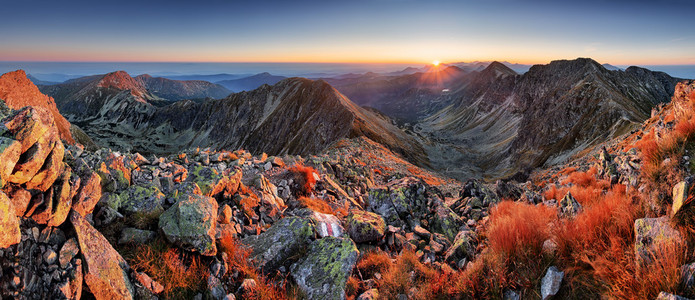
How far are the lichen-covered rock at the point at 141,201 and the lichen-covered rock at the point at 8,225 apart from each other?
2.16m

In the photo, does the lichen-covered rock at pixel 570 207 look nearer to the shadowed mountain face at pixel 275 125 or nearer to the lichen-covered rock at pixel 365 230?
the lichen-covered rock at pixel 365 230

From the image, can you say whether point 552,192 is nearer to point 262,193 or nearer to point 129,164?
point 262,193

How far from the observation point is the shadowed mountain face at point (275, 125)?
83375mm

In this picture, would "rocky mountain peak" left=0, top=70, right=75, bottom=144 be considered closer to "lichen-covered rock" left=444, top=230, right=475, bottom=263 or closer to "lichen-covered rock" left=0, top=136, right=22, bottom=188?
"lichen-covered rock" left=0, top=136, right=22, bottom=188

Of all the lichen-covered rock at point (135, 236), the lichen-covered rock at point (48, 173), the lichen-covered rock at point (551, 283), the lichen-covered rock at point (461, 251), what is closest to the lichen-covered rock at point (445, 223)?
the lichen-covered rock at point (461, 251)

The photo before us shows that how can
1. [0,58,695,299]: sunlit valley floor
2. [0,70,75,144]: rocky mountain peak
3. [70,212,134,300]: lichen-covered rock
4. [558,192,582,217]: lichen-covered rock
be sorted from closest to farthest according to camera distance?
[0,58,695,299]: sunlit valley floor, [70,212,134,300]: lichen-covered rock, [558,192,582,217]: lichen-covered rock, [0,70,75,144]: rocky mountain peak

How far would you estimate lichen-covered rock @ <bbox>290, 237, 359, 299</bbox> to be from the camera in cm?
580

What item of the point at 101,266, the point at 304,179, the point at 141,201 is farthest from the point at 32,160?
the point at 304,179

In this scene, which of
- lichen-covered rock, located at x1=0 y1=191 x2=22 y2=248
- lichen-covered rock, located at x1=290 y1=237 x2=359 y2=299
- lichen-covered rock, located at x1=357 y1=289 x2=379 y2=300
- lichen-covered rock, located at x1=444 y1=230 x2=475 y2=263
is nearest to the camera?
lichen-covered rock, located at x1=0 y1=191 x2=22 y2=248

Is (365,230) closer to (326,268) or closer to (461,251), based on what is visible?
(326,268)

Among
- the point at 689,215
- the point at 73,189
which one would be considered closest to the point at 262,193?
the point at 73,189

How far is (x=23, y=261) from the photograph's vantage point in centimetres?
416

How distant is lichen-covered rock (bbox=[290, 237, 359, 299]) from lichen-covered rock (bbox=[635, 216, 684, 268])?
4.70m

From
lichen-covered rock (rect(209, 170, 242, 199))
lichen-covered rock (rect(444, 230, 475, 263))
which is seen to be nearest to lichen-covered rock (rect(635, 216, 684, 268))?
lichen-covered rock (rect(444, 230, 475, 263))
